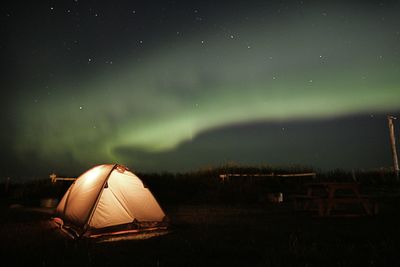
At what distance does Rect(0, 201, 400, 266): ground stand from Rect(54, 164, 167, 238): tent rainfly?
48 centimetres

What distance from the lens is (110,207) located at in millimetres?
7984

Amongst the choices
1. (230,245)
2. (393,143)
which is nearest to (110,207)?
(230,245)

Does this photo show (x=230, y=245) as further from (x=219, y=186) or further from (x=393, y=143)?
(x=393, y=143)

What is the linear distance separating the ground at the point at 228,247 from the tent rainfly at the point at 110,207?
0.48 meters

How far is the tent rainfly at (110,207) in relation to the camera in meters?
7.68

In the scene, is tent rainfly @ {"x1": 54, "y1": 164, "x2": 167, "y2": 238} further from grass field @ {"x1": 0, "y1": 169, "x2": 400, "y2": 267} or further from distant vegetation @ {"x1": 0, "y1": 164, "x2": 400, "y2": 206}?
distant vegetation @ {"x1": 0, "y1": 164, "x2": 400, "y2": 206}

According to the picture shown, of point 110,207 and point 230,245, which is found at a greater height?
point 110,207

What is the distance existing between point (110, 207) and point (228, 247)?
3314mm

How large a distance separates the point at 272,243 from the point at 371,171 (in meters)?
24.4

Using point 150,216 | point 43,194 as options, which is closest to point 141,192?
point 150,216

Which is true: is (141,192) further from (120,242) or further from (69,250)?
(69,250)

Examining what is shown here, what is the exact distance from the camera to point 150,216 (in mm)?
8281

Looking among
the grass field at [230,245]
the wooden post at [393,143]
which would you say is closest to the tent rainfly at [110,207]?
the grass field at [230,245]

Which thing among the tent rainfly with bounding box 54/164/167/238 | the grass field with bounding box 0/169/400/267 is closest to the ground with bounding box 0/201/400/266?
the grass field with bounding box 0/169/400/267
